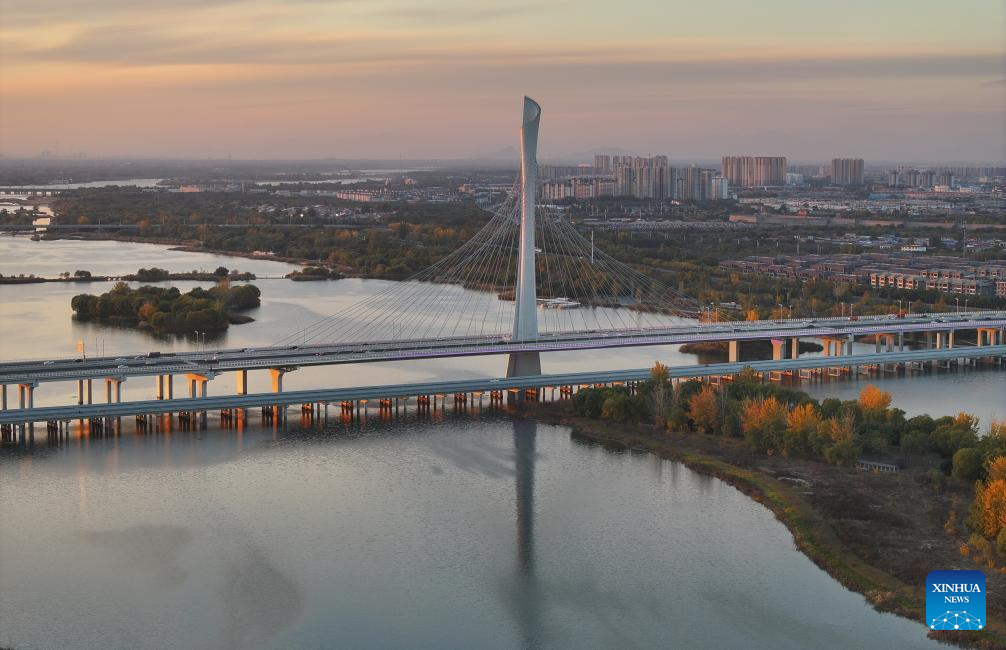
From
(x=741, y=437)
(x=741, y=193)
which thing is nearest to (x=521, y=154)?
(x=741, y=437)

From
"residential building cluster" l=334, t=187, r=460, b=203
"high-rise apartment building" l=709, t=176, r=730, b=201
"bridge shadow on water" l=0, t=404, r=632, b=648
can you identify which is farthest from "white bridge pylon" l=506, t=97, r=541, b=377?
"high-rise apartment building" l=709, t=176, r=730, b=201

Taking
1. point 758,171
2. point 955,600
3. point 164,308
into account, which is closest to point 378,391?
point 955,600

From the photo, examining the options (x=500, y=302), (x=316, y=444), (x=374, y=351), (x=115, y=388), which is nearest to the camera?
(x=316, y=444)

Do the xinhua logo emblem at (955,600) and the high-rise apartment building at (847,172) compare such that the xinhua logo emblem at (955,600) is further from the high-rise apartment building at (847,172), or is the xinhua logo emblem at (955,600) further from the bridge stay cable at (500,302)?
the high-rise apartment building at (847,172)

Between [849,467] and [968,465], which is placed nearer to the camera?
[968,465]

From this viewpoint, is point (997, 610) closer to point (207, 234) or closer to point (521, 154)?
point (521, 154)

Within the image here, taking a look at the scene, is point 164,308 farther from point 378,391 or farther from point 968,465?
point 968,465
